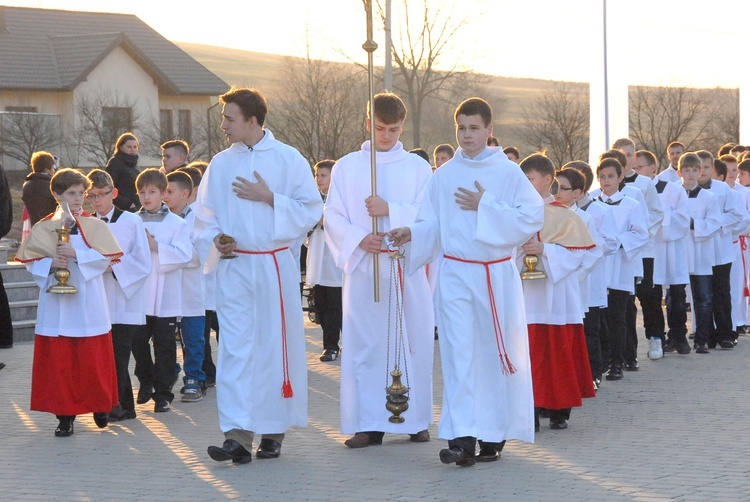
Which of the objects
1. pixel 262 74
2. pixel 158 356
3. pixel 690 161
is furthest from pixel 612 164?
pixel 262 74

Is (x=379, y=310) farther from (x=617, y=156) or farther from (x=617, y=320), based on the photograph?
(x=617, y=156)

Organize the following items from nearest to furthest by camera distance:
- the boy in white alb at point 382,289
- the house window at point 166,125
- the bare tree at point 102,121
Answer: the boy in white alb at point 382,289 → the bare tree at point 102,121 → the house window at point 166,125

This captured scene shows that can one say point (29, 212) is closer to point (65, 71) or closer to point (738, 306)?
point (738, 306)

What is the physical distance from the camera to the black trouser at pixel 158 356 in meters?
10.4

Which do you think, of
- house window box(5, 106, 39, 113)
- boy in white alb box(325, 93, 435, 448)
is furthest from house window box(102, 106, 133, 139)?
boy in white alb box(325, 93, 435, 448)

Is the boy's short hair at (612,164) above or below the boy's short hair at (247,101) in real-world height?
below

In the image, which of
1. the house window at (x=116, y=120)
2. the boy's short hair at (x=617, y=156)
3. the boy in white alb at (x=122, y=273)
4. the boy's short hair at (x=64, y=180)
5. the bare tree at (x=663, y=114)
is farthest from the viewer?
the bare tree at (x=663, y=114)

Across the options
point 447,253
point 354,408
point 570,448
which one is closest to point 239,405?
point 354,408

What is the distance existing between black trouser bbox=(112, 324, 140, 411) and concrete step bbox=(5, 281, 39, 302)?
21.7ft

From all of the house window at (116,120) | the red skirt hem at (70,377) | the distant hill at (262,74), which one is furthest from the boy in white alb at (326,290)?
the distant hill at (262,74)

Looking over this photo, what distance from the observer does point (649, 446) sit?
8.41 m

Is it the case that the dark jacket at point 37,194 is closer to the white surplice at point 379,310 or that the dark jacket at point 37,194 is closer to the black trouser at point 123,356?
the black trouser at point 123,356

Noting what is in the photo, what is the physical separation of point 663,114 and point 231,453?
180 ft

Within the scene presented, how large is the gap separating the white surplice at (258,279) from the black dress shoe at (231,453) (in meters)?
0.13
